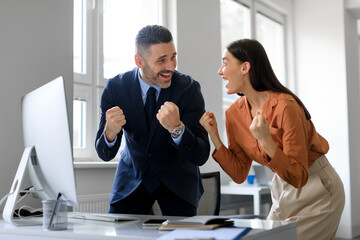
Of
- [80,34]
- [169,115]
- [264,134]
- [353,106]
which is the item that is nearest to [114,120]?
[169,115]

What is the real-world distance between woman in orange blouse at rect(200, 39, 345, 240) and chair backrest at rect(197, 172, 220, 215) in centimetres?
93

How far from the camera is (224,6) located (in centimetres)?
537

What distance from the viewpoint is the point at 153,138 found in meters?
1.97

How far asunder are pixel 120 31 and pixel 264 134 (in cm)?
248

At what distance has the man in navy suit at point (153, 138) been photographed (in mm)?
1941

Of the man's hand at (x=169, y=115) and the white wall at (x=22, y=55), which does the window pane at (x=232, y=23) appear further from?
the man's hand at (x=169, y=115)

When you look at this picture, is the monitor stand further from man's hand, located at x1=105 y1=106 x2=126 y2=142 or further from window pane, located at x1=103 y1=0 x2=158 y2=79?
window pane, located at x1=103 y1=0 x2=158 y2=79

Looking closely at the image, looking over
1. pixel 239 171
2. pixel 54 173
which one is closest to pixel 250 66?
pixel 239 171

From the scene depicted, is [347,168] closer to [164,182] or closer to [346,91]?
[346,91]

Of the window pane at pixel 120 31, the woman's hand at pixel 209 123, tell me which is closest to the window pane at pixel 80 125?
the window pane at pixel 120 31

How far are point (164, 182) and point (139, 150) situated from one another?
167mm

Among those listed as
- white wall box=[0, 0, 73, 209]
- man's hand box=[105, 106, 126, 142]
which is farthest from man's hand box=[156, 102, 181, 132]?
white wall box=[0, 0, 73, 209]

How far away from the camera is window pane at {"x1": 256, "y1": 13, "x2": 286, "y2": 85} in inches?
246

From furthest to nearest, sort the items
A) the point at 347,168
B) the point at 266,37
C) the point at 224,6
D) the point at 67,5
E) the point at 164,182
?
the point at 266,37 < the point at 347,168 < the point at 224,6 < the point at 67,5 < the point at 164,182
